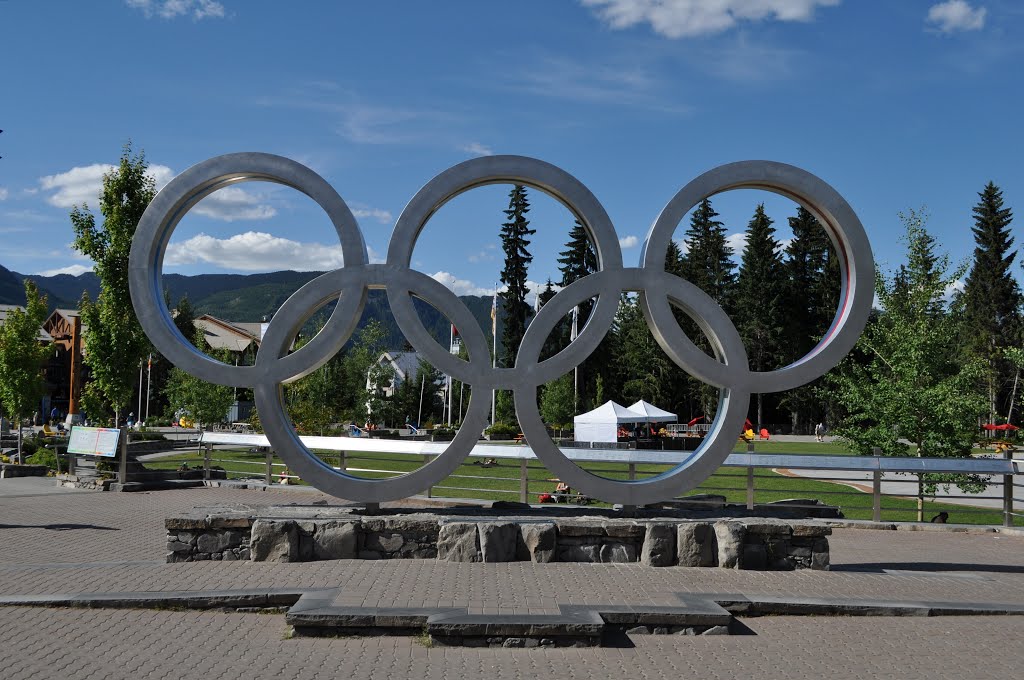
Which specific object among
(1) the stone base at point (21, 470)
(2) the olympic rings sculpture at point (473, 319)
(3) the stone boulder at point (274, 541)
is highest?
(2) the olympic rings sculpture at point (473, 319)

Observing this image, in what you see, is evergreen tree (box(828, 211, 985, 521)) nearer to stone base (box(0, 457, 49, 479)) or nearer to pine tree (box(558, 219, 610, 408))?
stone base (box(0, 457, 49, 479))

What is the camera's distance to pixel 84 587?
8.80 meters

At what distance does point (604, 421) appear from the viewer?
34812 millimetres

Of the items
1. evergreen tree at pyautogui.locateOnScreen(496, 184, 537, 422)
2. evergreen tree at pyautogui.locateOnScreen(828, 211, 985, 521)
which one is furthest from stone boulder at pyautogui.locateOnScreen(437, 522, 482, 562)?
evergreen tree at pyautogui.locateOnScreen(496, 184, 537, 422)

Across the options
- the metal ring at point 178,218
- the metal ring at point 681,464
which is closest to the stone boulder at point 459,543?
the metal ring at point 681,464

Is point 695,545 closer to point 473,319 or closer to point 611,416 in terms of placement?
point 473,319

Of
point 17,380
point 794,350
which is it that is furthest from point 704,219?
point 17,380

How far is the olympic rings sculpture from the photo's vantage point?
10453 mm

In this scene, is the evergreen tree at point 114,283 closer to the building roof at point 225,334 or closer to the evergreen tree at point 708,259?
the evergreen tree at point 708,259

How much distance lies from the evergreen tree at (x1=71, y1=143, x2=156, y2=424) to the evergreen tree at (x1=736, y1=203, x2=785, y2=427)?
148 ft

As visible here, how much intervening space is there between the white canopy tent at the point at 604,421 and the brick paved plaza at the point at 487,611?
74.8ft

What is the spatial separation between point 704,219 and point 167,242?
187 feet

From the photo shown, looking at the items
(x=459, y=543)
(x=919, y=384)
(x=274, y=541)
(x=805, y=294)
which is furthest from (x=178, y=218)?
(x=805, y=294)

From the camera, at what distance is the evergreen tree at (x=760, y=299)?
59906mm
